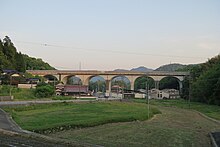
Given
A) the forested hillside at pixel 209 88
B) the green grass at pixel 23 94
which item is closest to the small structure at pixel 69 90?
the green grass at pixel 23 94

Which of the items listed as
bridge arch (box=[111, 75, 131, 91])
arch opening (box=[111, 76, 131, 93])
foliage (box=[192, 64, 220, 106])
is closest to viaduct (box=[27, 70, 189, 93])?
bridge arch (box=[111, 75, 131, 91])

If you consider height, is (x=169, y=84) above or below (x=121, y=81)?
below

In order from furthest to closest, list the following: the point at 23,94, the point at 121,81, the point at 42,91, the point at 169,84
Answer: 1. the point at 121,81
2. the point at 169,84
3. the point at 42,91
4. the point at 23,94

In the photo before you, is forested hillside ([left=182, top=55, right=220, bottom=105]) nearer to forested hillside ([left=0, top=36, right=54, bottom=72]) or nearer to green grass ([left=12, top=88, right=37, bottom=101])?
green grass ([left=12, top=88, right=37, bottom=101])

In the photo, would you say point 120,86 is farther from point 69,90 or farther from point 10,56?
point 10,56

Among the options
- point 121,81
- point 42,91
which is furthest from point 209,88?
point 121,81

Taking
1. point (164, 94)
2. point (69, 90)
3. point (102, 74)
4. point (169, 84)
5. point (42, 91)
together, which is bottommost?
point (164, 94)

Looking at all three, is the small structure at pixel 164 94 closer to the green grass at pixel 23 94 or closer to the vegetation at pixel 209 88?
the vegetation at pixel 209 88

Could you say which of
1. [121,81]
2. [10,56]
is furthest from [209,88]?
[121,81]

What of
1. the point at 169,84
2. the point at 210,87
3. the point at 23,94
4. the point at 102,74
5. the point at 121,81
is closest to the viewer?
the point at 23,94

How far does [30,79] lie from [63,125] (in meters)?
48.5

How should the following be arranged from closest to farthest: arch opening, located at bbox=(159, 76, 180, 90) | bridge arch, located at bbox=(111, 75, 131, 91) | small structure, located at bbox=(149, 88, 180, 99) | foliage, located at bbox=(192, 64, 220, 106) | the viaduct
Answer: foliage, located at bbox=(192, 64, 220, 106) → small structure, located at bbox=(149, 88, 180, 99) → the viaduct → bridge arch, located at bbox=(111, 75, 131, 91) → arch opening, located at bbox=(159, 76, 180, 90)

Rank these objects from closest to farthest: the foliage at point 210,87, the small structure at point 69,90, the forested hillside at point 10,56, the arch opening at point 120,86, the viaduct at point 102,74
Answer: the foliage at point 210,87
the forested hillside at point 10,56
the small structure at point 69,90
the viaduct at point 102,74
the arch opening at point 120,86

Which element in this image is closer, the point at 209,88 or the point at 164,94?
the point at 209,88
